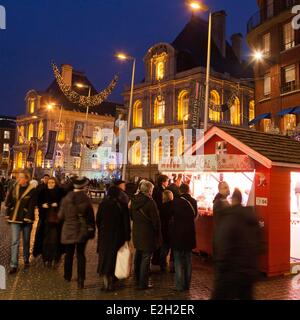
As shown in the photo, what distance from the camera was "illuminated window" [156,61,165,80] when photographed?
46497 millimetres

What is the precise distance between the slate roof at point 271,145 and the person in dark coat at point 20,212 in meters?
4.84

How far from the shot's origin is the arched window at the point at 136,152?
154 feet

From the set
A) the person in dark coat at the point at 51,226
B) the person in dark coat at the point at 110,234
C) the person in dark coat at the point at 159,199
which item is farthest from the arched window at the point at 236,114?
the person in dark coat at the point at 110,234

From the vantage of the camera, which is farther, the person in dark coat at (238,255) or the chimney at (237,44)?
the chimney at (237,44)

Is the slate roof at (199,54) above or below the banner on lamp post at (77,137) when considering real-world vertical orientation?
above

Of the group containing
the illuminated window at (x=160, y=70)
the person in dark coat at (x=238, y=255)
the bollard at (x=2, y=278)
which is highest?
the illuminated window at (x=160, y=70)

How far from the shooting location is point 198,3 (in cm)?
1466

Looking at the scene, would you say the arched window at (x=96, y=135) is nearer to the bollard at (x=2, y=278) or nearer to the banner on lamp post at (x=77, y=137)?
the banner on lamp post at (x=77, y=137)

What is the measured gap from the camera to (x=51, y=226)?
9031 millimetres

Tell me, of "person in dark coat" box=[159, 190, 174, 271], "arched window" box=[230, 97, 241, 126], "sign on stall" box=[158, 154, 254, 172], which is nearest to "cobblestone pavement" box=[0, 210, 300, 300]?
"person in dark coat" box=[159, 190, 174, 271]

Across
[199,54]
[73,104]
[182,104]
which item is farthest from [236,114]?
[73,104]

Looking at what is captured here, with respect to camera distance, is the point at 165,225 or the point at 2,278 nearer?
the point at 2,278

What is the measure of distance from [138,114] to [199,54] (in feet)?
32.8

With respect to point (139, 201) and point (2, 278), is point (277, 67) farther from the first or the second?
point (2, 278)
